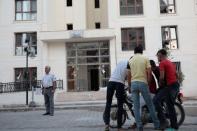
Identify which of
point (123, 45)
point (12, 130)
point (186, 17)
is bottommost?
point (12, 130)

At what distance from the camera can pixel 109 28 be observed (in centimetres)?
3641

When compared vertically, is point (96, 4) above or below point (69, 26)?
above

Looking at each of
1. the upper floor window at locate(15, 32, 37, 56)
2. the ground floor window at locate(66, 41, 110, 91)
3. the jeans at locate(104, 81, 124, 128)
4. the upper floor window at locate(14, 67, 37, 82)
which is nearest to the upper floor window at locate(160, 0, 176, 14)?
the ground floor window at locate(66, 41, 110, 91)

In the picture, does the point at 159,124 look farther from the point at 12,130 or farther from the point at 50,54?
the point at 50,54

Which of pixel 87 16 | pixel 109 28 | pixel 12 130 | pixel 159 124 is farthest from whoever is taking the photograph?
pixel 87 16

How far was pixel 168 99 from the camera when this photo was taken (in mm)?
9141

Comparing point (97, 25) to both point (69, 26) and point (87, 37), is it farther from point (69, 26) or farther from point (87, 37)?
point (87, 37)

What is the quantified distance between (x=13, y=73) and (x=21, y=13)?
5.90 metres

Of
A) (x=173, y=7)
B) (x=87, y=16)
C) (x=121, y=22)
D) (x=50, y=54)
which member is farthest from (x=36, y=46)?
(x=173, y=7)

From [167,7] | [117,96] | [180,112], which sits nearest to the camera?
[117,96]

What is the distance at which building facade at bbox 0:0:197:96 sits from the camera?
3638 cm

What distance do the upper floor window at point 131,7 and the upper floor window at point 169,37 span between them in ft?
9.30

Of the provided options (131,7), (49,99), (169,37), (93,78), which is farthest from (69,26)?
(49,99)

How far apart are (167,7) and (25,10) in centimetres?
1346
